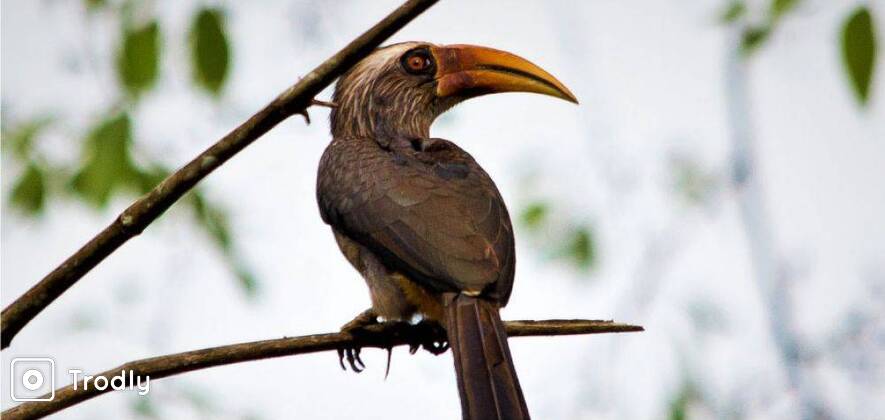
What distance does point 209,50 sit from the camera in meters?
3.16

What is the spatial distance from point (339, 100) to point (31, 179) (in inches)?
48.4

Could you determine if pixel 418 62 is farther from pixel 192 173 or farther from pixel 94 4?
pixel 192 173

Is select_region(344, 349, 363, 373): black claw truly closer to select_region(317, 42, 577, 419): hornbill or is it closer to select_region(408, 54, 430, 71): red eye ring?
select_region(317, 42, 577, 419): hornbill

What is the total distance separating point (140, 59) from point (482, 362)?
137cm

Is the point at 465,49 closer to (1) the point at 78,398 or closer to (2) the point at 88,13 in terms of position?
(2) the point at 88,13

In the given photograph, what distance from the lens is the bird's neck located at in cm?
449

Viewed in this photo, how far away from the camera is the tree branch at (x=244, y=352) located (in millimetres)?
2162

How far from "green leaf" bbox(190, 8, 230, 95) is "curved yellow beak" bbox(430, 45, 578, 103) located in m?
1.41

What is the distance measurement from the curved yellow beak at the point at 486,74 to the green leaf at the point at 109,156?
134 centimetres

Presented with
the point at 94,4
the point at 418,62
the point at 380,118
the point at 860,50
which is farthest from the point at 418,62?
the point at 860,50

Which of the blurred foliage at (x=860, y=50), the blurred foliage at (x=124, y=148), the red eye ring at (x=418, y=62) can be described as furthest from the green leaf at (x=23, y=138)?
the blurred foliage at (x=860, y=50)

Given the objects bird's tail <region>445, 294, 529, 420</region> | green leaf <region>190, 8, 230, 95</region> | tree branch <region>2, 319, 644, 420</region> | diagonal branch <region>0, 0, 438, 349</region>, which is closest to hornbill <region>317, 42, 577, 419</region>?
bird's tail <region>445, 294, 529, 420</region>

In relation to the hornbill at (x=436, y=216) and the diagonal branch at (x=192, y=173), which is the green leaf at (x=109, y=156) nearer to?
the hornbill at (x=436, y=216)

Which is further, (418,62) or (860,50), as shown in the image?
(418,62)
